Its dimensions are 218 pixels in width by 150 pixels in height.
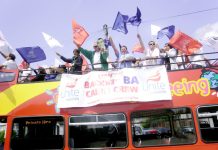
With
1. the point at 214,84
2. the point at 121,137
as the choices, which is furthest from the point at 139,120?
the point at 214,84

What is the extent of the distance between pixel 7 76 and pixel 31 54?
5.08 feet

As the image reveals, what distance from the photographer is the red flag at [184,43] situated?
8.81m

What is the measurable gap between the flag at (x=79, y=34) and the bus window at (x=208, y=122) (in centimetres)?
417

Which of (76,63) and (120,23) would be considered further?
(120,23)

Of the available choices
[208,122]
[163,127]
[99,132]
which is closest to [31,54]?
[99,132]

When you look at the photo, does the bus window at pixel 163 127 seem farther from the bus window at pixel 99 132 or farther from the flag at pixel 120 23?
the flag at pixel 120 23

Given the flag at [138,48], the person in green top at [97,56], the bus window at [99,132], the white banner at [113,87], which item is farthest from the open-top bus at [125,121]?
the flag at [138,48]

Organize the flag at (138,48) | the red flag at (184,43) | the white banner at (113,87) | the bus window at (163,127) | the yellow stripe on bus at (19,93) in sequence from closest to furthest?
the bus window at (163,127) < the white banner at (113,87) < the yellow stripe on bus at (19,93) < the red flag at (184,43) < the flag at (138,48)

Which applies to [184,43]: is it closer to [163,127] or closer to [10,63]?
[163,127]

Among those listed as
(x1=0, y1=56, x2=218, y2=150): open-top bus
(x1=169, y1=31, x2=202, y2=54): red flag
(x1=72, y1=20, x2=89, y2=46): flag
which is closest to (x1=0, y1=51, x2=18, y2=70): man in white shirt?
(x1=0, y1=56, x2=218, y2=150): open-top bus

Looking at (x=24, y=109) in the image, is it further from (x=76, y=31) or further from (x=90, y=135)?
(x=76, y=31)

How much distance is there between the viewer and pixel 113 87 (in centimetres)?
739

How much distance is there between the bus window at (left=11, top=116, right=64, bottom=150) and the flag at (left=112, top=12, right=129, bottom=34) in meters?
4.62

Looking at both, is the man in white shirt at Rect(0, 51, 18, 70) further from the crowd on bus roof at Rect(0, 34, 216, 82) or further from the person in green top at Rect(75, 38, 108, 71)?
the person in green top at Rect(75, 38, 108, 71)
